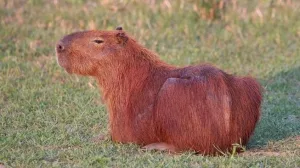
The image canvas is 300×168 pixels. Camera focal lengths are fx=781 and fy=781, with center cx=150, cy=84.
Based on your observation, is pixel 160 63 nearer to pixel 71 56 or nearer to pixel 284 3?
pixel 71 56

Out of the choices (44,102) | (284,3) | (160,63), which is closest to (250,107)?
(160,63)

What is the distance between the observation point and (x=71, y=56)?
5973 millimetres

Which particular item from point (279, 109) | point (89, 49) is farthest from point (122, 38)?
point (279, 109)

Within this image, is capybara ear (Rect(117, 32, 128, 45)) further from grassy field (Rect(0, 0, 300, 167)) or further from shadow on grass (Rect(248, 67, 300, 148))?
shadow on grass (Rect(248, 67, 300, 148))

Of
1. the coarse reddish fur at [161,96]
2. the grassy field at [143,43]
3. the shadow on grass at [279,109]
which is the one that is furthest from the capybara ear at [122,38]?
the shadow on grass at [279,109]

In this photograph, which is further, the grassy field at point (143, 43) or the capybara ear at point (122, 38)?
the capybara ear at point (122, 38)

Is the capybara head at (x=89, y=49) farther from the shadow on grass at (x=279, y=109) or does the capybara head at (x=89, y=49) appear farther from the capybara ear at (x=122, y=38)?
the shadow on grass at (x=279, y=109)

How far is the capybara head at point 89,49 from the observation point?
592 centimetres

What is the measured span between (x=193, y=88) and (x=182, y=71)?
22 cm

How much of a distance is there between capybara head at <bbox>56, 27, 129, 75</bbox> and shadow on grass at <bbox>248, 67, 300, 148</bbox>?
1293 mm

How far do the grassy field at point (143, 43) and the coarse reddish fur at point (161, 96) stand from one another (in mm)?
157

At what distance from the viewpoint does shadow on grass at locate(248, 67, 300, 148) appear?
20.8 feet

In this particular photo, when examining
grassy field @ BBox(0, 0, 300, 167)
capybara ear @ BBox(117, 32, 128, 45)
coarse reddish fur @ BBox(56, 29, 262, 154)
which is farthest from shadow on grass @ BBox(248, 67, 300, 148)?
capybara ear @ BBox(117, 32, 128, 45)

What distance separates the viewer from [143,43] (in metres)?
9.00
